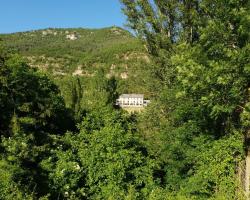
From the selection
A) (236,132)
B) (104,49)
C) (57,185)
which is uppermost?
(104,49)

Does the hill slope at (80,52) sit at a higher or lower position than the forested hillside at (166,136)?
higher

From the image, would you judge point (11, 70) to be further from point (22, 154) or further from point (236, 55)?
point (236, 55)

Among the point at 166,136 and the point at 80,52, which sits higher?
the point at 80,52

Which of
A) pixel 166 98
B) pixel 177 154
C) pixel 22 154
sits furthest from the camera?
pixel 166 98

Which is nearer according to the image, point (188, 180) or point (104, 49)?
point (188, 180)

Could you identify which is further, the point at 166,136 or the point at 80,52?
the point at 80,52

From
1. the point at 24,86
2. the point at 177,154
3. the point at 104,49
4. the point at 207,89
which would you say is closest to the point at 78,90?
the point at 24,86

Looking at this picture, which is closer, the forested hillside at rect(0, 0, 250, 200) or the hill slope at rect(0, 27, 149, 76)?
the forested hillside at rect(0, 0, 250, 200)

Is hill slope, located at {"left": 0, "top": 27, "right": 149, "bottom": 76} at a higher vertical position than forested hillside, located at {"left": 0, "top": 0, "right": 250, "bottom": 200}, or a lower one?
higher

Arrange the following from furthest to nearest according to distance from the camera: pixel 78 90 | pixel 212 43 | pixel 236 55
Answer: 1. pixel 78 90
2. pixel 212 43
3. pixel 236 55

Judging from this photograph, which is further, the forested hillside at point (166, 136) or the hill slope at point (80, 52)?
the hill slope at point (80, 52)

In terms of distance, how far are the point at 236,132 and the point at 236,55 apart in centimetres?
318

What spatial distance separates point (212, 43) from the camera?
A: 14.1 m

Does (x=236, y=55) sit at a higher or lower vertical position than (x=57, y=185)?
higher
